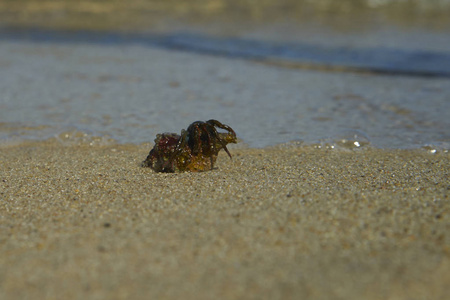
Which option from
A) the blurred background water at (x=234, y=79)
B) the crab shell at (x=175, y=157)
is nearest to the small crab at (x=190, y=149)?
the crab shell at (x=175, y=157)

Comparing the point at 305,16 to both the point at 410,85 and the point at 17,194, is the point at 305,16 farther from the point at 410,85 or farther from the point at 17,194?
the point at 17,194

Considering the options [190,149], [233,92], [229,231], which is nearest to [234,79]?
[233,92]

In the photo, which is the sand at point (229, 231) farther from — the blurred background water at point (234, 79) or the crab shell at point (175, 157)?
the blurred background water at point (234, 79)

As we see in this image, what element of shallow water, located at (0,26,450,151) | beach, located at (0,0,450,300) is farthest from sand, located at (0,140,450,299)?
shallow water, located at (0,26,450,151)

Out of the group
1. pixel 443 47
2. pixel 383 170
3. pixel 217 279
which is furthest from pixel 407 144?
pixel 443 47

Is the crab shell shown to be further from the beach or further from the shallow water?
the shallow water

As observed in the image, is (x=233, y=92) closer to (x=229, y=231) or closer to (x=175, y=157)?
(x=175, y=157)
